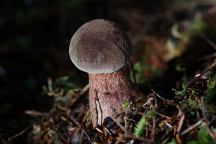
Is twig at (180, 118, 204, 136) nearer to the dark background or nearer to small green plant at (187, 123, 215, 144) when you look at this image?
small green plant at (187, 123, 215, 144)

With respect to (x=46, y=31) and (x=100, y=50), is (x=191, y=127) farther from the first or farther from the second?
(x=46, y=31)

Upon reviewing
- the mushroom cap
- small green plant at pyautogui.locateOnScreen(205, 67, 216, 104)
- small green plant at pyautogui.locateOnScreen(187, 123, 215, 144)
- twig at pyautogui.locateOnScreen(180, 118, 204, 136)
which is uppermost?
the mushroom cap

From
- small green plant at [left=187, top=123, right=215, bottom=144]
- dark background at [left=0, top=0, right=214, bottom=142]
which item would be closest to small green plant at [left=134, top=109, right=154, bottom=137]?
small green plant at [left=187, top=123, right=215, bottom=144]

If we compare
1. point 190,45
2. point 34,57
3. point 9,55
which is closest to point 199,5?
point 190,45

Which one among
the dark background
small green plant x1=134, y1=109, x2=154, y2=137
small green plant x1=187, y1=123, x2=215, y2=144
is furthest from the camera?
the dark background

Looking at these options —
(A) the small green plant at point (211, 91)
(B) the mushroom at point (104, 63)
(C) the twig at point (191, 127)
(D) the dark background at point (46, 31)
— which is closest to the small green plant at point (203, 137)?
(C) the twig at point (191, 127)

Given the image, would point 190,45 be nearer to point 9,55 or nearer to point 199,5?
point 199,5

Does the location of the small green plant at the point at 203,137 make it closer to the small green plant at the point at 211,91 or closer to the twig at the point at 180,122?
the twig at the point at 180,122
